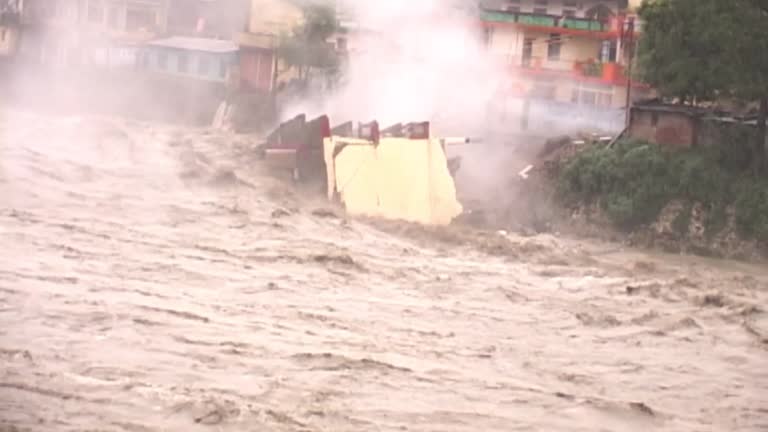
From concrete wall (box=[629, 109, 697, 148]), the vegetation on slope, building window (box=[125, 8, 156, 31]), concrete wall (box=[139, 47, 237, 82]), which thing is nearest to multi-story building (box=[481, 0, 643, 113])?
concrete wall (box=[629, 109, 697, 148])

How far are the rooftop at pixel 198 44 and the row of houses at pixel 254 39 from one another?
43 millimetres

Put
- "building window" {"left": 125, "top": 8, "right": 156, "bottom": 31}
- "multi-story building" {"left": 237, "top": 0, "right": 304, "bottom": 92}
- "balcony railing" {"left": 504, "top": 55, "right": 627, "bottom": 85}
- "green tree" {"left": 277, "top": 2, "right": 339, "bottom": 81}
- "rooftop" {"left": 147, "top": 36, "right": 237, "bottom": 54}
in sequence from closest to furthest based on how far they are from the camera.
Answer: "balcony railing" {"left": 504, "top": 55, "right": 627, "bottom": 85}
"green tree" {"left": 277, "top": 2, "right": 339, "bottom": 81}
"multi-story building" {"left": 237, "top": 0, "right": 304, "bottom": 92}
"rooftop" {"left": 147, "top": 36, "right": 237, "bottom": 54}
"building window" {"left": 125, "top": 8, "right": 156, "bottom": 31}

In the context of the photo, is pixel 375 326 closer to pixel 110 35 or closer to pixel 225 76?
pixel 225 76

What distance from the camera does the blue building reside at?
4009 centimetres

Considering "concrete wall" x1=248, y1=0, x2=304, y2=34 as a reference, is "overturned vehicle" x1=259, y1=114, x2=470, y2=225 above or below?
below

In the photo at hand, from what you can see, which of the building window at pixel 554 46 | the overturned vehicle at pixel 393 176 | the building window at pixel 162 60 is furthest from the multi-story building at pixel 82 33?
the overturned vehicle at pixel 393 176

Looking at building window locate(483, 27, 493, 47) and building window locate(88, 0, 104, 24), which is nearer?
building window locate(483, 27, 493, 47)

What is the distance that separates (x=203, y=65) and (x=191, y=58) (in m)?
0.57

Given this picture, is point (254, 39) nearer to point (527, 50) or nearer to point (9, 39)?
point (9, 39)

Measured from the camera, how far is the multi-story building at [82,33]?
138 ft

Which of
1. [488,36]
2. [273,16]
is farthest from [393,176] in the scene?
[273,16]

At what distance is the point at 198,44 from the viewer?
41312 millimetres

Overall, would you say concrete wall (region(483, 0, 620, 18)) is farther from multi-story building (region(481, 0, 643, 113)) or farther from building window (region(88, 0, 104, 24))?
building window (region(88, 0, 104, 24))

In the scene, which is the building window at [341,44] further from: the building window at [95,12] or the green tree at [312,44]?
the building window at [95,12]
